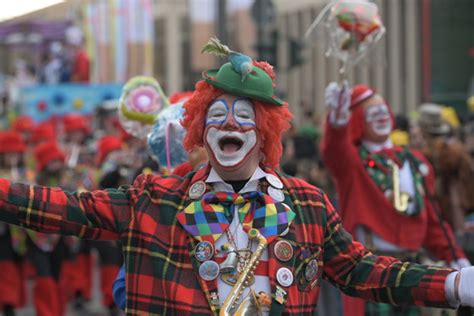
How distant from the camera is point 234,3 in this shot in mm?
18547

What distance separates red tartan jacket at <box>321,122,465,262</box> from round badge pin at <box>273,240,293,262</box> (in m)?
2.49

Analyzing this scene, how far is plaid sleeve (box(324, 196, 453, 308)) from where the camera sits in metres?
3.43

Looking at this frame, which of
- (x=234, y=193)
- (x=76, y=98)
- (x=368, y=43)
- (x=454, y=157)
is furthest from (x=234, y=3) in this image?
(x=234, y=193)

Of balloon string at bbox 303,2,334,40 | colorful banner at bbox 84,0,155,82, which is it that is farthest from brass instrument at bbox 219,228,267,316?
colorful banner at bbox 84,0,155,82

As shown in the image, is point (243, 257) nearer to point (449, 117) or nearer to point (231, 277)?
point (231, 277)

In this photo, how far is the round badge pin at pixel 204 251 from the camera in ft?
10.9

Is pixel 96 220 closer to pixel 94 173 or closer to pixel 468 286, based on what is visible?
pixel 468 286

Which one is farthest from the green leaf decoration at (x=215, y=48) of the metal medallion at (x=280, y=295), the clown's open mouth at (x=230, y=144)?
the metal medallion at (x=280, y=295)

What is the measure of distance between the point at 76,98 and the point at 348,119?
36.5 feet

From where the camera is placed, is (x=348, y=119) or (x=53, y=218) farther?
(x=348, y=119)

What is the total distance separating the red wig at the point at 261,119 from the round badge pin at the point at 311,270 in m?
0.42

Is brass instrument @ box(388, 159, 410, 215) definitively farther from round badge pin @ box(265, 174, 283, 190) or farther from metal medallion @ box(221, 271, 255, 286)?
metal medallion @ box(221, 271, 255, 286)

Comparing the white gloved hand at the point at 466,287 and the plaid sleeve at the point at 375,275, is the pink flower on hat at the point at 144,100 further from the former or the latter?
the white gloved hand at the point at 466,287

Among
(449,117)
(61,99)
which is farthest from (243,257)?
(61,99)
